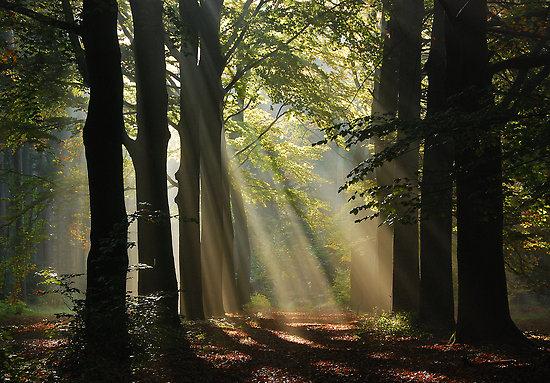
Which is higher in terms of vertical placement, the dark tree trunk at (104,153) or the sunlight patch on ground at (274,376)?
the dark tree trunk at (104,153)

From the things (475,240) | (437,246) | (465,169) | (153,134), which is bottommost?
(437,246)

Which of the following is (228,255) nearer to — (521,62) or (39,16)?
(521,62)

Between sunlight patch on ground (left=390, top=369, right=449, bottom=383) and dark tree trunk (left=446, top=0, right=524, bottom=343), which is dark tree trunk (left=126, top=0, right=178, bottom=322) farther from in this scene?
dark tree trunk (left=446, top=0, right=524, bottom=343)

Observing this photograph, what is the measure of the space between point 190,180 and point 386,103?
6.38 metres

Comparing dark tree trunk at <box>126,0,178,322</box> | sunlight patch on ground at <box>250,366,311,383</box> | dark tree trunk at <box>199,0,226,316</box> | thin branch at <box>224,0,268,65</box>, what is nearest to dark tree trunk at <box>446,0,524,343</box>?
sunlight patch on ground at <box>250,366,311,383</box>

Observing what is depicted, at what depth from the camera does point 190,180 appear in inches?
613

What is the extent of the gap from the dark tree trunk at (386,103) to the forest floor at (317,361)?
4596mm

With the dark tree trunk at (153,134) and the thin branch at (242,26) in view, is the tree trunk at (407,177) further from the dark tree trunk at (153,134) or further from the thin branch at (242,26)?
the dark tree trunk at (153,134)

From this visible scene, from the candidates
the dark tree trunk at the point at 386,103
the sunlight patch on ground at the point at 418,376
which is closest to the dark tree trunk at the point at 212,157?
the dark tree trunk at the point at 386,103

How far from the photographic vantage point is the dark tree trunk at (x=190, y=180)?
15414 millimetres

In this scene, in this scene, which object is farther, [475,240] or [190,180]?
[190,180]

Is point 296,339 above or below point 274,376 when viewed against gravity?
below

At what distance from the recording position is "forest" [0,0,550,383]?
763 centimetres

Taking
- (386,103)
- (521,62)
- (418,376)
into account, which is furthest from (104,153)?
(386,103)
